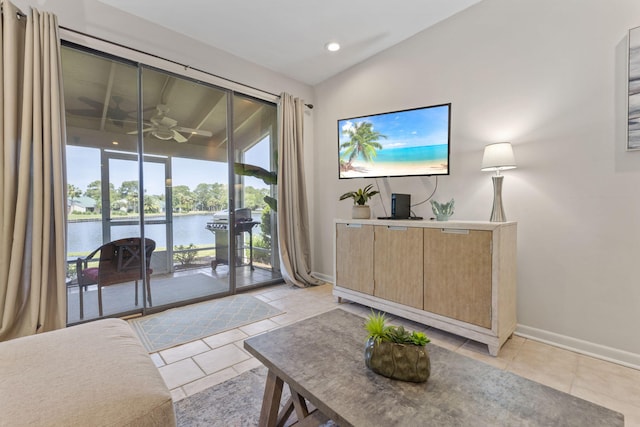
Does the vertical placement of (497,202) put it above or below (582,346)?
above

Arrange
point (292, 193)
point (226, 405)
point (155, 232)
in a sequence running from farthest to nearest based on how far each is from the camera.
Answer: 1. point (292, 193)
2. point (155, 232)
3. point (226, 405)

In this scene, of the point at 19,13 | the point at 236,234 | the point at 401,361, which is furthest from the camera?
the point at 236,234

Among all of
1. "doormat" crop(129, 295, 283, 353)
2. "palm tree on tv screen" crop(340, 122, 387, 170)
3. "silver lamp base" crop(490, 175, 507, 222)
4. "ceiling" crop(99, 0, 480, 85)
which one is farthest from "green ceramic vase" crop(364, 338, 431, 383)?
"ceiling" crop(99, 0, 480, 85)

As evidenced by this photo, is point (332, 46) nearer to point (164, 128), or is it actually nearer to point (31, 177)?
point (164, 128)

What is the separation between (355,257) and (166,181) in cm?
205

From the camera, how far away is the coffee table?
2.77 ft

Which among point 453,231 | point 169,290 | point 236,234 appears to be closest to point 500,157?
point 453,231

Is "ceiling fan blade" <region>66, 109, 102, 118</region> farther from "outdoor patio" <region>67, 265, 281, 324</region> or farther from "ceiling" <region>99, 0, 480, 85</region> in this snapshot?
"outdoor patio" <region>67, 265, 281, 324</region>

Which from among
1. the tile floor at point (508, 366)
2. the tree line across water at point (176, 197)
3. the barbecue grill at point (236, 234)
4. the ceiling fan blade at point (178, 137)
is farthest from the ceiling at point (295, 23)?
the tile floor at point (508, 366)

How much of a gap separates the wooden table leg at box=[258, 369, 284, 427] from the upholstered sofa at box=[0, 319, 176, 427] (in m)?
0.43

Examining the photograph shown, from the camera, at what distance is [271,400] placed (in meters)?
1.25

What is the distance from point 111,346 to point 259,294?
222cm

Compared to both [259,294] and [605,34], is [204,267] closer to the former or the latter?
[259,294]

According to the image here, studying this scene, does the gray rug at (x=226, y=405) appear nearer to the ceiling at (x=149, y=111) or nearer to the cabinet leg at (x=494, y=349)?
the cabinet leg at (x=494, y=349)
